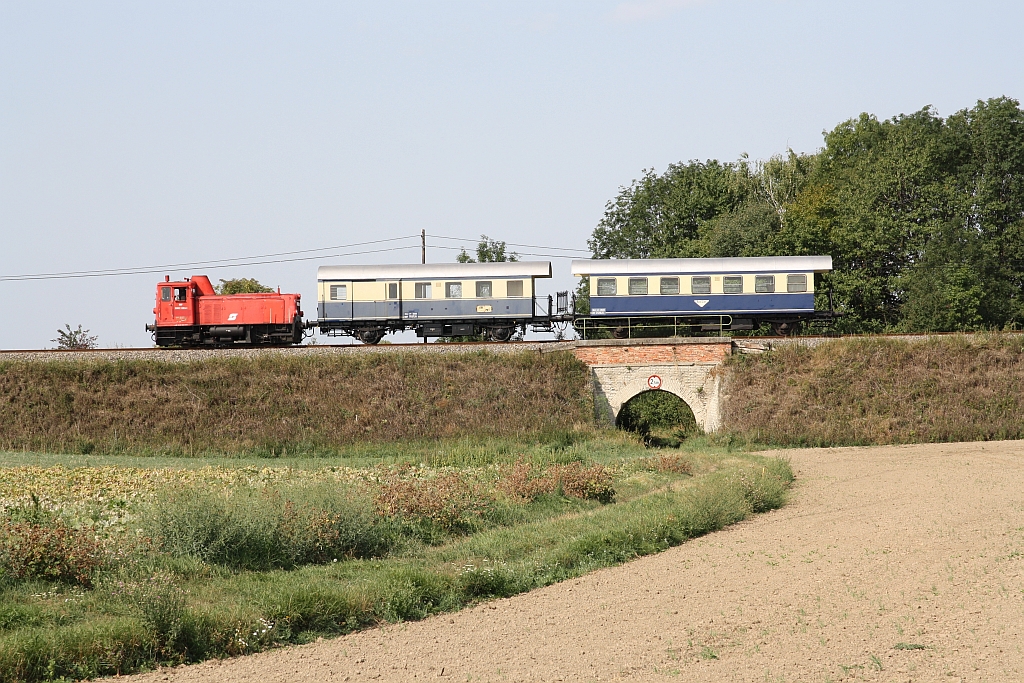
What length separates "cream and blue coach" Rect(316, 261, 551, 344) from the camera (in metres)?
36.3

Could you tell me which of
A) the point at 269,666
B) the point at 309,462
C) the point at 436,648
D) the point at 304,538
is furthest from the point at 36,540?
the point at 309,462

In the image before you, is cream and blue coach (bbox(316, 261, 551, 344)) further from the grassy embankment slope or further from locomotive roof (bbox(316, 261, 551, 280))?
the grassy embankment slope

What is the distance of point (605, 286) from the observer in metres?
36.7

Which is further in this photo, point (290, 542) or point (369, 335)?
point (369, 335)

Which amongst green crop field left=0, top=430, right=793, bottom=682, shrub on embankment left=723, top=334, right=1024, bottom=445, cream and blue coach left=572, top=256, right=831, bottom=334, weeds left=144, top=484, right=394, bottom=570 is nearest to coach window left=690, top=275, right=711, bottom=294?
cream and blue coach left=572, top=256, right=831, bottom=334

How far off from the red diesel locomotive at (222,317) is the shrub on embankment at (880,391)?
15593 mm

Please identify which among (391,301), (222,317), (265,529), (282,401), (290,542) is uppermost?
(391,301)

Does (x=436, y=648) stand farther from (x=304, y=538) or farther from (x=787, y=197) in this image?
(x=787, y=197)

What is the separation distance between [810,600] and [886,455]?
14933 millimetres

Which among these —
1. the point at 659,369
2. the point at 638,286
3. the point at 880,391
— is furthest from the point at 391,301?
the point at 880,391

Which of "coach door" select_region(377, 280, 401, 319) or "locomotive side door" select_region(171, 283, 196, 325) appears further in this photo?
"locomotive side door" select_region(171, 283, 196, 325)

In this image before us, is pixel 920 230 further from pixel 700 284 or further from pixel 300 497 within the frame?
pixel 300 497

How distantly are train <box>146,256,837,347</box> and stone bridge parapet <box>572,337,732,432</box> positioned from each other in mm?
3514

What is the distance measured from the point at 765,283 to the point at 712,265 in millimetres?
1952
